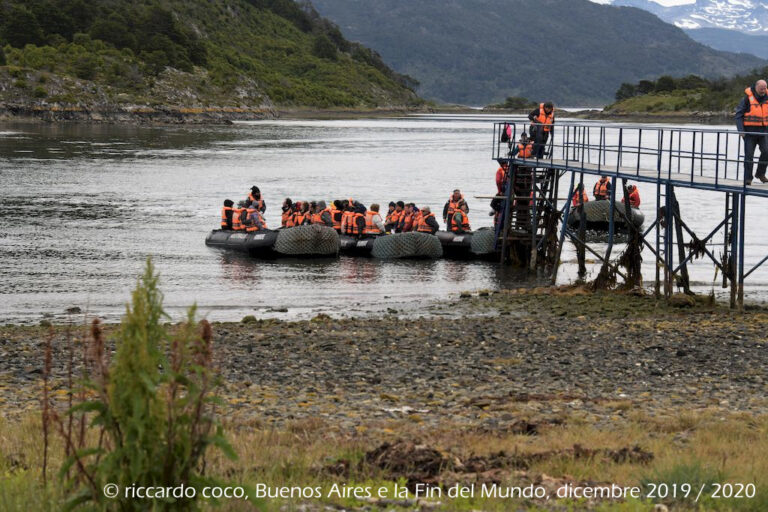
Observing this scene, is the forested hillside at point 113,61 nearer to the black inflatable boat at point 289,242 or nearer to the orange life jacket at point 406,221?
the black inflatable boat at point 289,242

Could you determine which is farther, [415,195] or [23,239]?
[415,195]

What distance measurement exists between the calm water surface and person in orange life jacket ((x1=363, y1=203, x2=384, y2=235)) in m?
1.73

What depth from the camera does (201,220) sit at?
145 ft

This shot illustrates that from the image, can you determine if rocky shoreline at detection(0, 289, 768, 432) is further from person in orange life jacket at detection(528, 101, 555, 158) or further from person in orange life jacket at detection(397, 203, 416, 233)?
person in orange life jacket at detection(397, 203, 416, 233)

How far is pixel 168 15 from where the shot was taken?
7141 inches

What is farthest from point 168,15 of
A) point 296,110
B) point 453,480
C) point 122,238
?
point 453,480

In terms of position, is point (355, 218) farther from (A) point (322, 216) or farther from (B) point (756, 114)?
(B) point (756, 114)

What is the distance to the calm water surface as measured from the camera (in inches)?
1022

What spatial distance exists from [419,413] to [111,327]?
384 inches

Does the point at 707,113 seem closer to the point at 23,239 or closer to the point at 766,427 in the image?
the point at 23,239

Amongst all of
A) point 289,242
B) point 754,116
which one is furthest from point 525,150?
point 754,116

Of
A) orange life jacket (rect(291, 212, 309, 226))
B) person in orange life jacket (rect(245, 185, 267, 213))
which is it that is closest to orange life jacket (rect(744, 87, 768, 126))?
person in orange life jacket (rect(245, 185, 267, 213))

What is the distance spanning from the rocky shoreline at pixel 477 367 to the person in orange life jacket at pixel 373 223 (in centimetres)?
1216

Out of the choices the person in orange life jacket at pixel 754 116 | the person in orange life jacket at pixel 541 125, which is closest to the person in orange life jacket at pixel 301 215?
the person in orange life jacket at pixel 541 125
